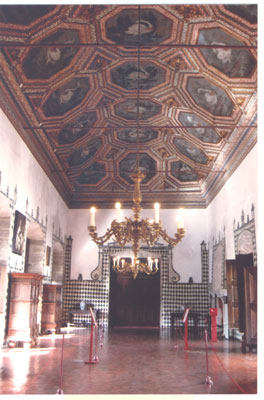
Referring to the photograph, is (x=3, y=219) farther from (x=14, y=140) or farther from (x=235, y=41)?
(x=235, y=41)

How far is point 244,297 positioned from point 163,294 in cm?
858

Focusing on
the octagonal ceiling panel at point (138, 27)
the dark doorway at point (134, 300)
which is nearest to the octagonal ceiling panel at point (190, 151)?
the dark doorway at point (134, 300)

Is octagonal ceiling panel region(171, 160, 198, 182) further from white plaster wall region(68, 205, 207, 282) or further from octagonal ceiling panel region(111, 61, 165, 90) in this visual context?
octagonal ceiling panel region(111, 61, 165, 90)

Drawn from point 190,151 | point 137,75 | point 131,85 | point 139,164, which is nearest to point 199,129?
point 190,151

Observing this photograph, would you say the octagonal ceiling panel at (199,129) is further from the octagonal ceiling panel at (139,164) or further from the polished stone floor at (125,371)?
the polished stone floor at (125,371)

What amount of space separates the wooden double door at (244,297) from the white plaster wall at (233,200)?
1.61 meters

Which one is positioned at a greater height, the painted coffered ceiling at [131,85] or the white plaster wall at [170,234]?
the painted coffered ceiling at [131,85]

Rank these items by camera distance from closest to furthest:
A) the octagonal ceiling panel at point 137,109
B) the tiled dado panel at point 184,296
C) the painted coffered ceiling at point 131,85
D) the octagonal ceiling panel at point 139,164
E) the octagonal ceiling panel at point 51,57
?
the painted coffered ceiling at point 131,85, the octagonal ceiling panel at point 51,57, the octagonal ceiling panel at point 137,109, the octagonal ceiling panel at point 139,164, the tiled dado panel at point 184,296

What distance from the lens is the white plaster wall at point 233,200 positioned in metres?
12.0

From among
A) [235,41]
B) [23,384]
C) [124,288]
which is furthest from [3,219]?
[124,288]

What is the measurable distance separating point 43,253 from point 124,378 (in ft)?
27.7

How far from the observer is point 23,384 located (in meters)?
6.04

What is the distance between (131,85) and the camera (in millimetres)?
12031

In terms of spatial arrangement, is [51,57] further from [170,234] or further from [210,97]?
[170,234]
